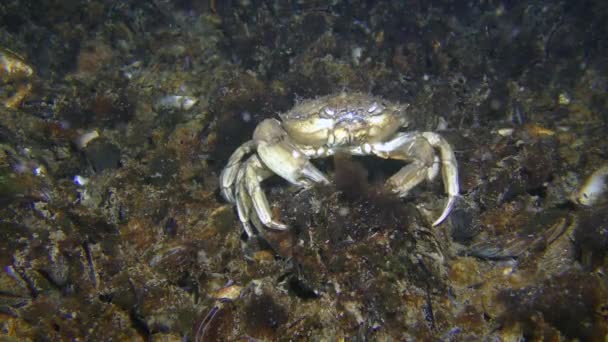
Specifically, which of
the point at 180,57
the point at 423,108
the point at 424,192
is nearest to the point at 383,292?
the point at 424,192

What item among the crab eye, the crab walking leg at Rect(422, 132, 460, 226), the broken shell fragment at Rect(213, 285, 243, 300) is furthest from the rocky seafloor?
the crab eye

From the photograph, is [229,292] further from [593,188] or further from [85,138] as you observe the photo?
[593,188]

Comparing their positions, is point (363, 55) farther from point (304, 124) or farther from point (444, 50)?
point (304, 124)

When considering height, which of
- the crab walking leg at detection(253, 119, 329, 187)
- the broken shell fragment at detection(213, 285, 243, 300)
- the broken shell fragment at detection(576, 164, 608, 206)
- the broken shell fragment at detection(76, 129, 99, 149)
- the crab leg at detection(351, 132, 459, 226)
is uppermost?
the crab walking leg at detection(253, 119, 329, 187)

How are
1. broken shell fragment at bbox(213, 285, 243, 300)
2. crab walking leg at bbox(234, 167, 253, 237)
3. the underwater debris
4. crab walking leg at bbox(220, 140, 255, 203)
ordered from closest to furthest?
broken shell fragment at bbox(213, 285, 243, 300), crab walking leg at bbox(234, 167, 253, 237), crab walking leg at bbox(220, 140, 255, 203), the underwater debris

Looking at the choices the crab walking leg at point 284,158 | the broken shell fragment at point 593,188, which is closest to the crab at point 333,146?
the crab walking leg at point 284,158

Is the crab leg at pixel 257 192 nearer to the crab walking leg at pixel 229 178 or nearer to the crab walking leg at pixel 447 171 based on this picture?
the crab walking leg at pixel 229 178

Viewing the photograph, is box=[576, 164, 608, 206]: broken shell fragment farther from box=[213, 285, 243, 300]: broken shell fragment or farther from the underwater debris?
the underwater debris
